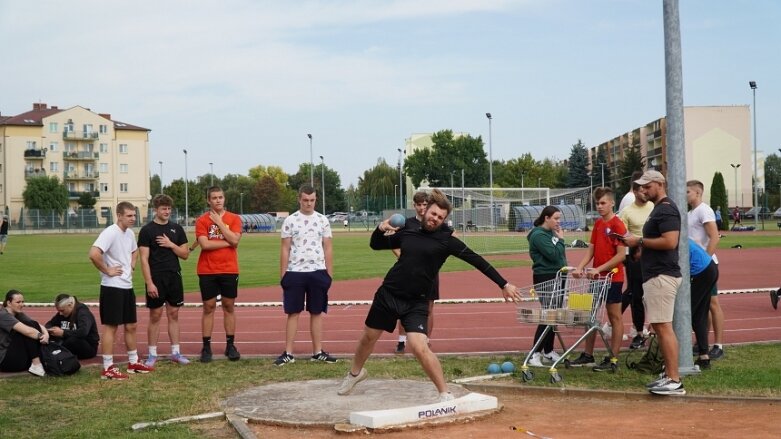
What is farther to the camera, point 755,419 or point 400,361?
point 400,361

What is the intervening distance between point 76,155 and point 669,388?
379 ft

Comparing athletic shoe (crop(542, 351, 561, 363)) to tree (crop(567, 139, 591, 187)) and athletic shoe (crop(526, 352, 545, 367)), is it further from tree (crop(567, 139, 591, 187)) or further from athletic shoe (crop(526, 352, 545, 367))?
tree (crop(567, 139, 591, 187))

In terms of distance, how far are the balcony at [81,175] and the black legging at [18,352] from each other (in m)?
111

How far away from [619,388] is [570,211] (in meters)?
42.5

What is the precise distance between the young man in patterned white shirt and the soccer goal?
2861cm

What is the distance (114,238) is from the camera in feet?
32.6

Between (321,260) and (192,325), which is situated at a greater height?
(321,260)

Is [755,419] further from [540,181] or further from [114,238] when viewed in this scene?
[540,181]

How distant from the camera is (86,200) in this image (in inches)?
4304

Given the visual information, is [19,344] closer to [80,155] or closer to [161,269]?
[161,269]

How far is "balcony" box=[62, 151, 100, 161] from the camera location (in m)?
114

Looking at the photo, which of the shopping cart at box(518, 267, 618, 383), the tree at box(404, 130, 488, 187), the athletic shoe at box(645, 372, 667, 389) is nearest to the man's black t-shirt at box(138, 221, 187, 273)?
the shopping cart at box(518, 267, 618, 383)

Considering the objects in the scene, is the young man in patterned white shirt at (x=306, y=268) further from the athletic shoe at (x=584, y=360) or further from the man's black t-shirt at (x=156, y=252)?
the athletic shoe at (x=584, y=360)

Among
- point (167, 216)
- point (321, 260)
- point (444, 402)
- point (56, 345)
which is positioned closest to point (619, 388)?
point (444, 402)
